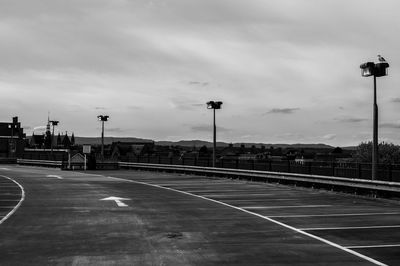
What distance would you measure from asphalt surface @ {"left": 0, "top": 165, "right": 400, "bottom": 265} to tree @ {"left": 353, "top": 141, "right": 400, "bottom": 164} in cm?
3691

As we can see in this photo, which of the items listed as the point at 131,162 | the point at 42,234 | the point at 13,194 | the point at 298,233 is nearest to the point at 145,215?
the point at 42,234

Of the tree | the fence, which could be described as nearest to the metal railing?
the fence

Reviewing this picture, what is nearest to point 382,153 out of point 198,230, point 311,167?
point 311,167

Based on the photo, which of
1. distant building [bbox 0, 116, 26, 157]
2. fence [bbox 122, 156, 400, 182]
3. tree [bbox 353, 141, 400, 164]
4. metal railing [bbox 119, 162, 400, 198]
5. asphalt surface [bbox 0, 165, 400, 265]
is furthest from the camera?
distant building [bbox 0, 116, 26, 157]

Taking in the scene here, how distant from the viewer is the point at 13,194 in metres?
24.3

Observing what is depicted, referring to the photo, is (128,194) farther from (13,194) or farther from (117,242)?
(117,242)

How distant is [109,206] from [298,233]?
8.52m

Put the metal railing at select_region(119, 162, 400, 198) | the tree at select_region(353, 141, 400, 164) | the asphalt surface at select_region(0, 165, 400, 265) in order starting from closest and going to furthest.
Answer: the asphalt surface at select_region(0, 165, 400, 265) < the metal railing at select_region(119, 162, 400, 198) < the tree at select_region(353, 141, 400, 164)

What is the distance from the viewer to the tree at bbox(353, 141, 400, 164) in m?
57.5

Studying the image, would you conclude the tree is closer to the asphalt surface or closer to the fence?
the fence

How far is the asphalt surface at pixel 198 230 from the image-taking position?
978cm

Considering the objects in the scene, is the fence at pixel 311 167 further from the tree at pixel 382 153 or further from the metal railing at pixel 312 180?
the tree at pixel 382 153

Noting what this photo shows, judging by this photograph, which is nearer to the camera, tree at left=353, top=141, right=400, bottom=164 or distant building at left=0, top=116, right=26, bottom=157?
tree at left=353, top=141, right=400, bottom=164

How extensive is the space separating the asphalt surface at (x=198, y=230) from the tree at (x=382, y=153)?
36910mm
